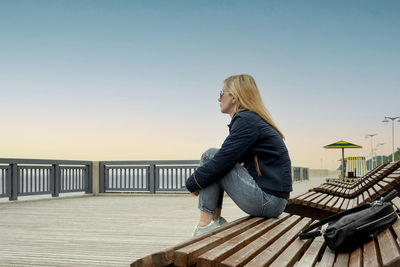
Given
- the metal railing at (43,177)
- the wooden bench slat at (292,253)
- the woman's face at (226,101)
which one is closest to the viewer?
the wooden bench slat at (292,253)

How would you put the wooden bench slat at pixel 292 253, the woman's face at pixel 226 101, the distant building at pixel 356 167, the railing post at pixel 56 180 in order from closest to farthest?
1. the wooden bench slat at pixel 292 253
2. the woman's face at pixel 226 101
3. the railing post at pixel 56 180
4. the distant building at pixel 356 167

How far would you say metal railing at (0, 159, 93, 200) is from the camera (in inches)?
442

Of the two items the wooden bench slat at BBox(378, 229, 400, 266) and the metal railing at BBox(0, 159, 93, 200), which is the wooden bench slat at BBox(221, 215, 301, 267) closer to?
the wooden bench slat at BBox(378, 229, 400, 266)

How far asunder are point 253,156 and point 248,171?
126 mm

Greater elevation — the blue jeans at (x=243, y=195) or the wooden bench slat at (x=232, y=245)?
the blue jeans at (x=243, y=195)

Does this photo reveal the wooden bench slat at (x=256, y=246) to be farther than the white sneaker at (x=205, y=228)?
No

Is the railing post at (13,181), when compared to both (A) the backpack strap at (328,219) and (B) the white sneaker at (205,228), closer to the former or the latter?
(B) the white sneaker at (205,228)

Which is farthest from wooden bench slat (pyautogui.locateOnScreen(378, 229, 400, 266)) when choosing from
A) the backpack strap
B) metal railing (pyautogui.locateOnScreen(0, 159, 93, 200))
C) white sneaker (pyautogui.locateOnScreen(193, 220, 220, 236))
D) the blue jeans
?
metal railing (pyautogui.locateOnScreen(0, 159, 93, 200))

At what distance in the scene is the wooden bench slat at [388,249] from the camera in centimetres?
139

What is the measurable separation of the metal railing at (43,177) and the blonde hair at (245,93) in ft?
31.7

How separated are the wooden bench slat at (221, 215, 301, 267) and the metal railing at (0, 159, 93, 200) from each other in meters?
10.2

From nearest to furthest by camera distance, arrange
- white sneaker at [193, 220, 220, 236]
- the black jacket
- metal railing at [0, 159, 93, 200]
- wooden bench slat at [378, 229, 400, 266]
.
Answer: wooden bench slat at [378, 229, 400, 266], the black jacket, white sneaker at [193, 220, 220, 236], metal railing at [0, 159, 93, 200]

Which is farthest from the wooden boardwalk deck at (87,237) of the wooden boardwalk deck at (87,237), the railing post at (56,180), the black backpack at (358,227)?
the railing post at (56,180)

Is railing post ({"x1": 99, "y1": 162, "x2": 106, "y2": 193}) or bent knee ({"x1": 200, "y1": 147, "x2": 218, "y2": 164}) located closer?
bent knee ({"x1": 200, "y1": 147, "x2": 218, "y2": 164})
